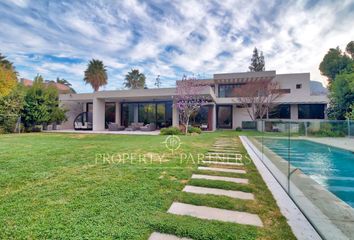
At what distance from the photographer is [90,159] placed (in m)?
6.63

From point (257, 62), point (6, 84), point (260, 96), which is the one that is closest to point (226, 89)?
point (260, 96)

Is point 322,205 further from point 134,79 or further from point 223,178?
point 134,79

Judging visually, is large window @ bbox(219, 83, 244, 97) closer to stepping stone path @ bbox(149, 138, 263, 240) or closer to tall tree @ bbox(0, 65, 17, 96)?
stepping stone path @ bbox(149, 138, 263, 240)

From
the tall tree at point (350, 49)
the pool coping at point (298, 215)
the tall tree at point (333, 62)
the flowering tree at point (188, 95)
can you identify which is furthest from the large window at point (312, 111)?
the pool coping at point (298, 215)

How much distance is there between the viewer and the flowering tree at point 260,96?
21078 millimetres

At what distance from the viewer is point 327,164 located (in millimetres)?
4320

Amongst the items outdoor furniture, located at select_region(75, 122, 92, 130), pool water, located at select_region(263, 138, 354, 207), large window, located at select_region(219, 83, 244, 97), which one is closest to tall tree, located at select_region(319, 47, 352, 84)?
large window, located at select_region(219, 83, 244, 97)

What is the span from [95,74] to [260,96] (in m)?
25.6

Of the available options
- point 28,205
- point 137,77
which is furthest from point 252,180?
point 137,77

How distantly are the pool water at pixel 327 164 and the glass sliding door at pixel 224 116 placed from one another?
2062cm

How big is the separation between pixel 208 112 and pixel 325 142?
16890 millimetres

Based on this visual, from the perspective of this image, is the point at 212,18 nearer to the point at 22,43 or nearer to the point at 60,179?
the point at 60,179

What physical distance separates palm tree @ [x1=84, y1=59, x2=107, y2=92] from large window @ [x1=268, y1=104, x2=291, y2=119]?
86.4ft

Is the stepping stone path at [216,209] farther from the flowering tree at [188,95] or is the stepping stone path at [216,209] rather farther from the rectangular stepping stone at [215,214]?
the flowering tree at [188,95]
